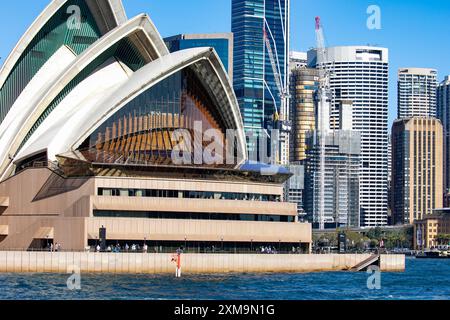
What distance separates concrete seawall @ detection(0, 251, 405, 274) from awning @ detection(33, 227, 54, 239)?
6.21 meters

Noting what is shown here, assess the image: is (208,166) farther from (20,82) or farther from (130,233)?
(20,82)

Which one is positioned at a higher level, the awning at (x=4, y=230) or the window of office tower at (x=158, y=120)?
the window of office tower at (x=158, y=120)

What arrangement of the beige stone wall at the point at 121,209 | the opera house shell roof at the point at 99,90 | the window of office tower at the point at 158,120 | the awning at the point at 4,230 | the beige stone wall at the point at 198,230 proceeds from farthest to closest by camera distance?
the window of office tower at the point at 158,120 < the opera house shell roof at the point at 99,90 < the awning at the point at 4,230 < the beige stone wall at the point at 121,209 < the beige stone wall at the point at 198,230

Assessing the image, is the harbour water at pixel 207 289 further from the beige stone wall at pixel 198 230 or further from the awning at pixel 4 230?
the awning at pixel 4 230

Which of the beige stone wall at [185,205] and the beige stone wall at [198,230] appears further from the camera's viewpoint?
the beige stone wall at [185,205]

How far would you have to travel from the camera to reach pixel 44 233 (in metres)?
60.3

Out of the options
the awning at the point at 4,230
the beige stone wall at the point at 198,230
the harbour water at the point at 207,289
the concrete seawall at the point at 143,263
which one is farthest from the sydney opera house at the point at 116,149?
the harbour water at the point at 207,289

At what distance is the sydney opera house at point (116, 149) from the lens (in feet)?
197

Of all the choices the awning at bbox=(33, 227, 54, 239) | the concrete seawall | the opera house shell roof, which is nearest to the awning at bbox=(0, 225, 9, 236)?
the awning at bbox=(33, 227, 54, 239)

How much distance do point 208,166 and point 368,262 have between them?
1226 centimetres

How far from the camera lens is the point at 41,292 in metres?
35.8

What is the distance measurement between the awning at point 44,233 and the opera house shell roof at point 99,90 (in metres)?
4.33

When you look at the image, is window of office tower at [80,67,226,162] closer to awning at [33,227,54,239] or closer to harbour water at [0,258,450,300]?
awning at [33,227,54,239]

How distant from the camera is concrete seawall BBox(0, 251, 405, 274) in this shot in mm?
53281
